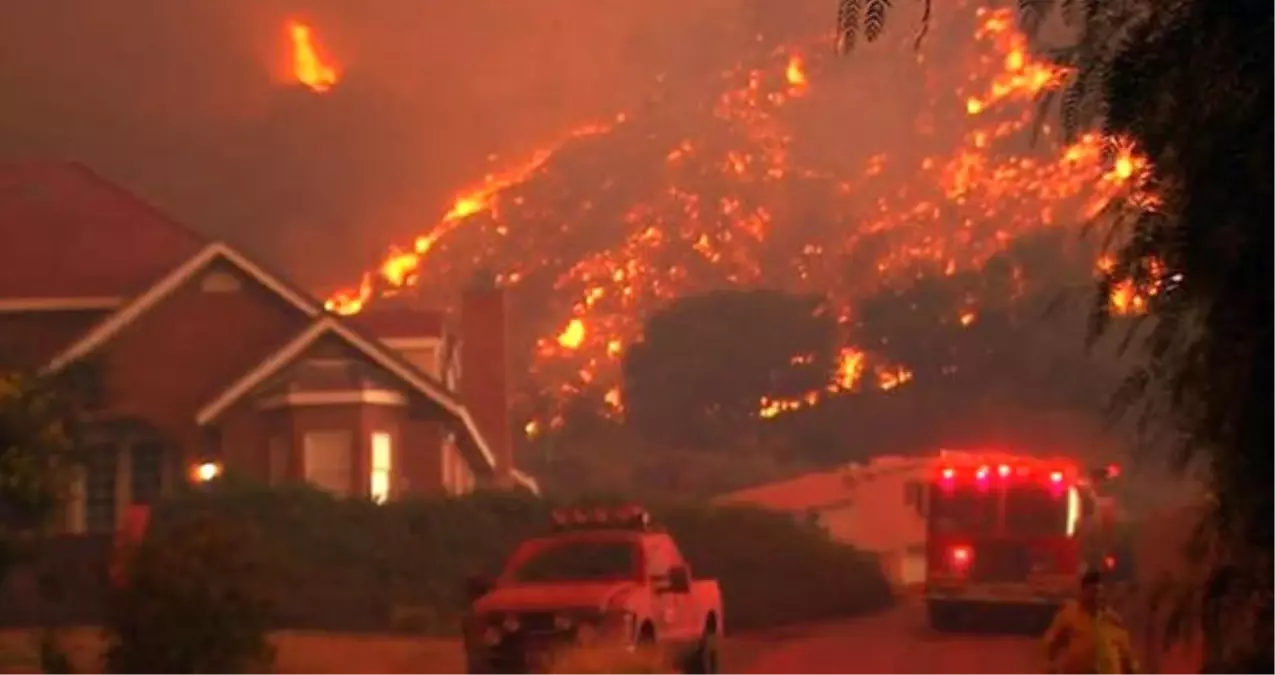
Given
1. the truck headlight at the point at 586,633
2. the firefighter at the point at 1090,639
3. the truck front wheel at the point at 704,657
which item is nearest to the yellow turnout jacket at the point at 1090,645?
the firefighter at the point at 1090,639

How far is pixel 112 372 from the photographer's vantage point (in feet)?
125

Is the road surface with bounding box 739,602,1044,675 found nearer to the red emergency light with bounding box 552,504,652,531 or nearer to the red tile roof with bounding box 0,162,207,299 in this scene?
the red emergency light with bounding box 552,504,652,531

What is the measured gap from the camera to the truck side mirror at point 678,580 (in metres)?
20.0

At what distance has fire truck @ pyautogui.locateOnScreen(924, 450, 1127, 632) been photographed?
3047cm

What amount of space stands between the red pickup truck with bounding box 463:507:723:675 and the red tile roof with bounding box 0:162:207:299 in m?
19.4

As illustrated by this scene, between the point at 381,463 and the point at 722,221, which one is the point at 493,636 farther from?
the point at 722,221

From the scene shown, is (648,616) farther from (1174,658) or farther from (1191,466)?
(1191,466)

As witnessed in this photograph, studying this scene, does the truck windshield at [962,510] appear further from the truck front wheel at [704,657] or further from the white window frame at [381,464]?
the white window frame at [381,464]

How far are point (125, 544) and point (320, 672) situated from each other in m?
3.87

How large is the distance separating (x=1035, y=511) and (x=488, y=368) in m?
19.8

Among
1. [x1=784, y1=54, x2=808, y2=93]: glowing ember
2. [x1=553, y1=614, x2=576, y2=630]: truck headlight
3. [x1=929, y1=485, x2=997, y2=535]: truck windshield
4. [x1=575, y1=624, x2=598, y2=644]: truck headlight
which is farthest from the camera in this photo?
[x1=784, y1=54, x2=808, y2=93]: glowing ember

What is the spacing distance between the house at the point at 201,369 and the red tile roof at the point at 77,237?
41 millimetres

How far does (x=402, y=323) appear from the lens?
43.5m

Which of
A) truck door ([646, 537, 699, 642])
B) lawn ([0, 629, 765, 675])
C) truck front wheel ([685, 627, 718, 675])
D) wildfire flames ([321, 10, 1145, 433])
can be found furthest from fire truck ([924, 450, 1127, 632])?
wildfire flames ([321, 10, 1145, 433])
